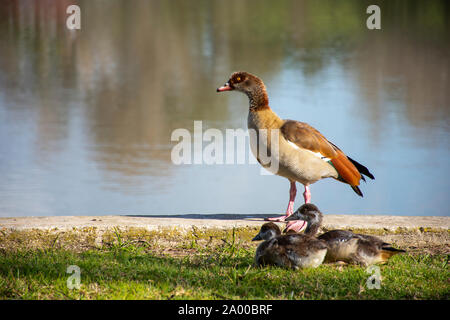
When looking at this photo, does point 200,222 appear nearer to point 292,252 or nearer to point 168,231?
point 168,231

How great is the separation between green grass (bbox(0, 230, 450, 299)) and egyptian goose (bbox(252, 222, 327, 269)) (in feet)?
0.26

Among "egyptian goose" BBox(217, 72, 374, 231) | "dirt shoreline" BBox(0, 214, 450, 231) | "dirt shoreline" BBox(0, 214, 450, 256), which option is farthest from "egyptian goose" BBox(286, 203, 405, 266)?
"egyptian goose" BBox(217, 72, 374, 231)

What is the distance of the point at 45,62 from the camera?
82.3 ft

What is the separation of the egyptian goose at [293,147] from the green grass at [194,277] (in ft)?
4.01

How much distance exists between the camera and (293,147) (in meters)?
6.86

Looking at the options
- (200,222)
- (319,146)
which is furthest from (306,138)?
(200,222)

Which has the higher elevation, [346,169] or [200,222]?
[346,169]

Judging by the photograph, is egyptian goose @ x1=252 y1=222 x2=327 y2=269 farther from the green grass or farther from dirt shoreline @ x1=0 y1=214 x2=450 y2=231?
dirt shoreline @ x1=0 y1=214 x2=450 y2=231

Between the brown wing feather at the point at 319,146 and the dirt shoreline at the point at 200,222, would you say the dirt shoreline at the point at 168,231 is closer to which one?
the dirt shoreline at the point at 200,222

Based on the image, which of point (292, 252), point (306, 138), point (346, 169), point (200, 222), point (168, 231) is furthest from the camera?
point (346, 169)

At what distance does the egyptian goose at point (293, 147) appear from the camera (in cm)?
684

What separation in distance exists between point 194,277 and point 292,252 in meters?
0.89

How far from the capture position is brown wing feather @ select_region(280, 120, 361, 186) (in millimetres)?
6926
